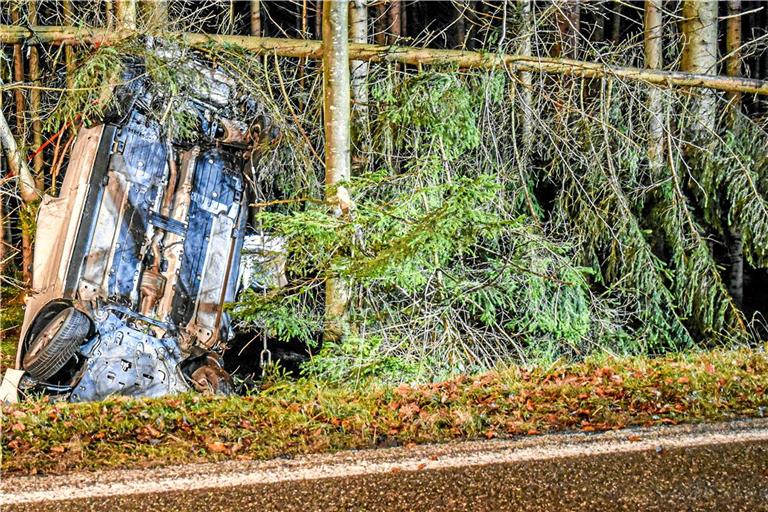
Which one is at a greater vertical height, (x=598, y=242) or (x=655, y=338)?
(x=598, y=242)

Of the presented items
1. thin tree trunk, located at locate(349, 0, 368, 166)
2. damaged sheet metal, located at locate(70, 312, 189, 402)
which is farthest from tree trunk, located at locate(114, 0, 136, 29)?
damaged sheet metal, located at locate(70, 312, 189, 402)

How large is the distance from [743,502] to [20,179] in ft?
21.5

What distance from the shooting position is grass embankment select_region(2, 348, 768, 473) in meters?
3.66

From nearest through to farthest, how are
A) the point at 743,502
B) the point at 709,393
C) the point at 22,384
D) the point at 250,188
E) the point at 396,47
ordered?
the point at 743,502 < the point at 709,393 < the point at 22,384 < the point at 250,188 < the point at 396,47

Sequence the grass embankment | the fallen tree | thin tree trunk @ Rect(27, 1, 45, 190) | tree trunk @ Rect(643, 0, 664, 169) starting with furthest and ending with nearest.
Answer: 1. tree trunk @ Rect(643, 0, 664, 169)
2. thin tree trunk @ Rect(27, 1, 45, 190)
3. the fallen tree
4. the grass embankment

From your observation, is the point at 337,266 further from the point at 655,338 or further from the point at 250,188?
the point at 655,338

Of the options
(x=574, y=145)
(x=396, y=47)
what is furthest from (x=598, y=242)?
(x=396, y=47)

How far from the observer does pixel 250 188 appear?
22.3 feet

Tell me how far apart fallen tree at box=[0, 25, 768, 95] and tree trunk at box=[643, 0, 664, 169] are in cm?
26

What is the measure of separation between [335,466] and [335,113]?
397 centimetres

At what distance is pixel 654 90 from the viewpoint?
772cm

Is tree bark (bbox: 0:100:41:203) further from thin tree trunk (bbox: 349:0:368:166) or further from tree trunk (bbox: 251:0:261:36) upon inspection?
tree trunk (bbox: 251:0:261:36)

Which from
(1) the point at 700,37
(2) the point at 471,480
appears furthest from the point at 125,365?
(1) the point at 700,37

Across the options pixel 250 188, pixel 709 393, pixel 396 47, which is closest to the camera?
pixel 709 393
